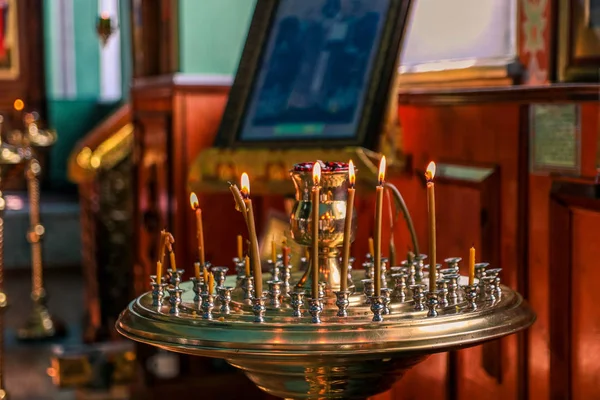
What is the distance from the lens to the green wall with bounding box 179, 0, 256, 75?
435 cm

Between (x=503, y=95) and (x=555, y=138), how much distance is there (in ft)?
0.83

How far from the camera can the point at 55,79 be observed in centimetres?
927

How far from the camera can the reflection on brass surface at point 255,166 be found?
3.07 m

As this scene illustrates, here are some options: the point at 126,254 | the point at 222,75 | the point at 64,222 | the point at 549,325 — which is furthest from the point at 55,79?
the point at 549,325

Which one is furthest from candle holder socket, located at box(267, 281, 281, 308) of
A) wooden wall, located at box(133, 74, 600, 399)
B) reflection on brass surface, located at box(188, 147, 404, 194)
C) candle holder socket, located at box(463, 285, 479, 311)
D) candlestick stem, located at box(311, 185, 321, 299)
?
reflection on brass surface, located at box(188, 147, 404, 194)

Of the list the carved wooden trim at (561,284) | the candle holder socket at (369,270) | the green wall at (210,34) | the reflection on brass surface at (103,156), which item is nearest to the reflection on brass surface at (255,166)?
the carved wooden trim at (561,284)

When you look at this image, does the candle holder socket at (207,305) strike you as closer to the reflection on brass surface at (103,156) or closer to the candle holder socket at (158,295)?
the candle holder socket at (158,295)

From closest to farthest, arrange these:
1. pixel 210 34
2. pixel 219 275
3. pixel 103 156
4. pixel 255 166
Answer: pixel 219 275, pixel 255 166, pixel 210 34, pixel 103 156

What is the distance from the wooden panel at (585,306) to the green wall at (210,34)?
7.95 feet

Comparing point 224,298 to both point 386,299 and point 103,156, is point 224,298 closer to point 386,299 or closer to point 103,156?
Answer: point 386,299

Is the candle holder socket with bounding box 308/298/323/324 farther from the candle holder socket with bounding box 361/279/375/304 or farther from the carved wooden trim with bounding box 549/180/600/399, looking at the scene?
the carved wooden trim with bounding box 549/180/600/399

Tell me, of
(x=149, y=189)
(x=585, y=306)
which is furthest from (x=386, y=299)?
(x=149, y=189)

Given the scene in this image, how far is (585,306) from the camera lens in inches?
87.1

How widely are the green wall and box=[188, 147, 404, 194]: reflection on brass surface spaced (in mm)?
1303
